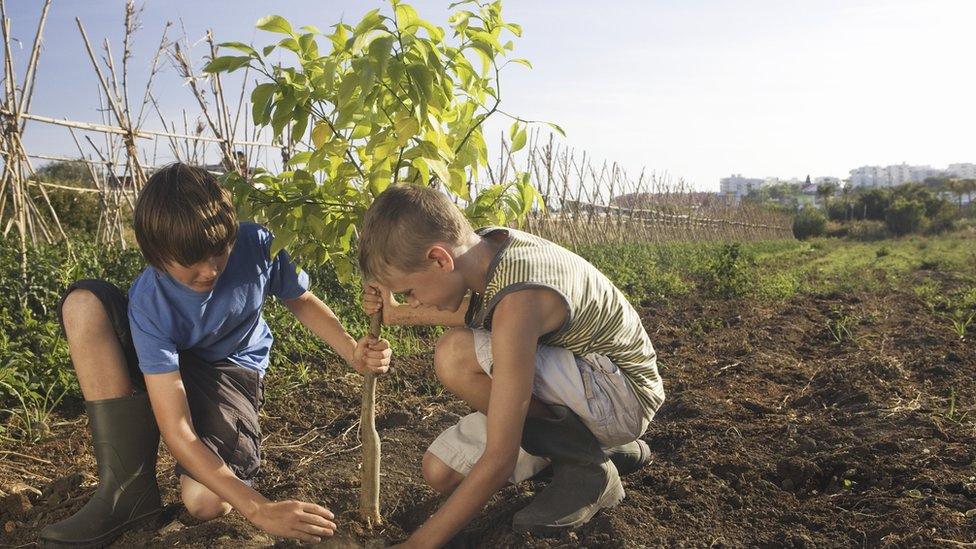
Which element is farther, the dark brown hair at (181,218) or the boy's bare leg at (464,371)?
the boy's bare leg at (464,371)

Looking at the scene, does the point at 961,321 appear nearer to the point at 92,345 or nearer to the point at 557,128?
the point at 557,128

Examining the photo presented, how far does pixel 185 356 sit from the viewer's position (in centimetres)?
226

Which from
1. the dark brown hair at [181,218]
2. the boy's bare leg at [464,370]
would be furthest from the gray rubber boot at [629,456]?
the dark brown hair at [181,218]

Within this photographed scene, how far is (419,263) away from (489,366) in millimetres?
415

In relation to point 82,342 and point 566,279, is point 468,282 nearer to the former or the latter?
point 566,279

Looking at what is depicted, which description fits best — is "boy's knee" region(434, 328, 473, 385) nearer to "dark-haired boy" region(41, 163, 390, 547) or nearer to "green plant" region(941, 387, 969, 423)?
"dark-haired boy" region(41, 163, 390, 547)

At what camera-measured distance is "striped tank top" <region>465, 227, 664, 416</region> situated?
1825 mm

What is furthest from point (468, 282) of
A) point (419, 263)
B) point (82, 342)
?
point (82, 342)

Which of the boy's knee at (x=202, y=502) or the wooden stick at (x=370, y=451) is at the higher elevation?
the wooden stick at (x=370, y=451)

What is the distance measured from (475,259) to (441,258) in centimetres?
14

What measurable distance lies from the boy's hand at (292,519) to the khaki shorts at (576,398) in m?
0.57

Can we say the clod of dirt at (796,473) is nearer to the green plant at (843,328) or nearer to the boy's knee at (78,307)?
the boy's knee at (78,307)

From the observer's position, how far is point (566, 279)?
1.86m

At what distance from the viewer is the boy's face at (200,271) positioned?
76.4 inches
